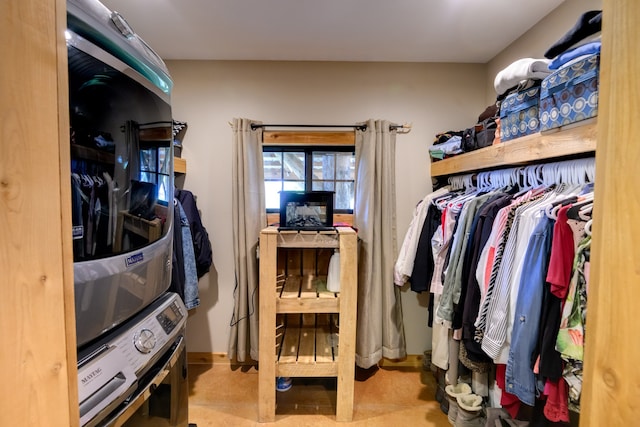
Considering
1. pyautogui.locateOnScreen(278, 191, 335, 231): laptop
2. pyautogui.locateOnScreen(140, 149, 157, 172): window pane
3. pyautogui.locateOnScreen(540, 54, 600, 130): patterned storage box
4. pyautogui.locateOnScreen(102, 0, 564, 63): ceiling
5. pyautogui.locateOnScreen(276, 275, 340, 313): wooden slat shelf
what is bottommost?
pyautogui.locateOnScreen(276, 275, 340, 313): wooden slat shelf

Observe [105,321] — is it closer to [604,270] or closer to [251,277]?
[604,270]

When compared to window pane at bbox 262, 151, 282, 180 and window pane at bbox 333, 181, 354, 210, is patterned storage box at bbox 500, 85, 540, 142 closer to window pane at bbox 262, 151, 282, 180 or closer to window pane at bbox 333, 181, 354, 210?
window pane at bbox 333, 181, 354, 210

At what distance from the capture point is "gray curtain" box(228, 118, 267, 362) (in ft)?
7.25

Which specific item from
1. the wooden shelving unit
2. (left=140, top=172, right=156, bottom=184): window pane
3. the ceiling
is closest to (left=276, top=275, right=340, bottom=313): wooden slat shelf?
the wooden shelving unit

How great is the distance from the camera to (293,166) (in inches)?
96.2

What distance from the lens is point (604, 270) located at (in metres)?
0.49

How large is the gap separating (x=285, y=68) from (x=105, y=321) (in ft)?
7.00

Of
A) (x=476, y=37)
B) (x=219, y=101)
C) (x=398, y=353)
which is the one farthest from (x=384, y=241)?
(x=219, y=101)

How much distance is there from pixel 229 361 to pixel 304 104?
7.15ft

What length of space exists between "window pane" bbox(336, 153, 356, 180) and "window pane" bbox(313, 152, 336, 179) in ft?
0.14

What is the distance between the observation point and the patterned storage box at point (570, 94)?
959 mm

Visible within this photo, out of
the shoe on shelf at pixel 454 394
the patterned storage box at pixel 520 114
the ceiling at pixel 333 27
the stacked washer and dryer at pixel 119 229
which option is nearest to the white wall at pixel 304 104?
the ceiling at pixel 333 27

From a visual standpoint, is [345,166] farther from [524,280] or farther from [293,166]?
[524,280]

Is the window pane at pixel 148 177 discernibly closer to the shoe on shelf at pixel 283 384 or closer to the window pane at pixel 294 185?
the window pane at pixel 294 185
